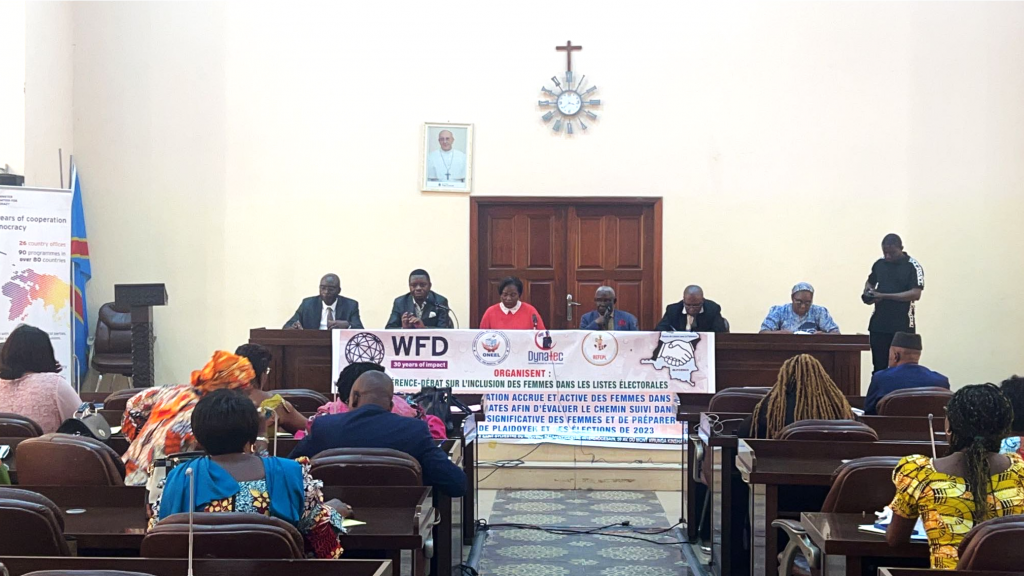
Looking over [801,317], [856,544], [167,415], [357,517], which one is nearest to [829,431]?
[856,544]

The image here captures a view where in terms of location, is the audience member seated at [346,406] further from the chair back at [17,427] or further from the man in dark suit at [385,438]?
the chair back at [17,427]

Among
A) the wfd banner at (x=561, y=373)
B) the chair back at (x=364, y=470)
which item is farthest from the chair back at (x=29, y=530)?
the wfd banner at (x=561, y=373)

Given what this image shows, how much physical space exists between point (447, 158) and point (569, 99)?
1219 mm

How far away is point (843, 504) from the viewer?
128 inches

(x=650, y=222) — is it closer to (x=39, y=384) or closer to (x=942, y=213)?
(x=942, y=213)

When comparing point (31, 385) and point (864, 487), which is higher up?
point (31, 385)

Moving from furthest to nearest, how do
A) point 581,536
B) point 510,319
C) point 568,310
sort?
point 568,310, point 510,319, point 581,536

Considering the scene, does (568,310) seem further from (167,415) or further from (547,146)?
(167,415)

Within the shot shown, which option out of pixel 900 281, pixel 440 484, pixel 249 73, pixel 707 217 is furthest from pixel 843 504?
pixel 249 73

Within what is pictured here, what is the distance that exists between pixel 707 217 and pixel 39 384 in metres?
6.09

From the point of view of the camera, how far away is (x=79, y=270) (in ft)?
30.2

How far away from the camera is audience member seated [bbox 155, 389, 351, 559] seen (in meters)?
2.70

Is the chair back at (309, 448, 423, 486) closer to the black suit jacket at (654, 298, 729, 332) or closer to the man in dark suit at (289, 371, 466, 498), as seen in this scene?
the man in dark suit at (289, 371, 466, 498)

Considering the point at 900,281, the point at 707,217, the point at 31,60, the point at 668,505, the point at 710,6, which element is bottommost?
the point at 668,505
